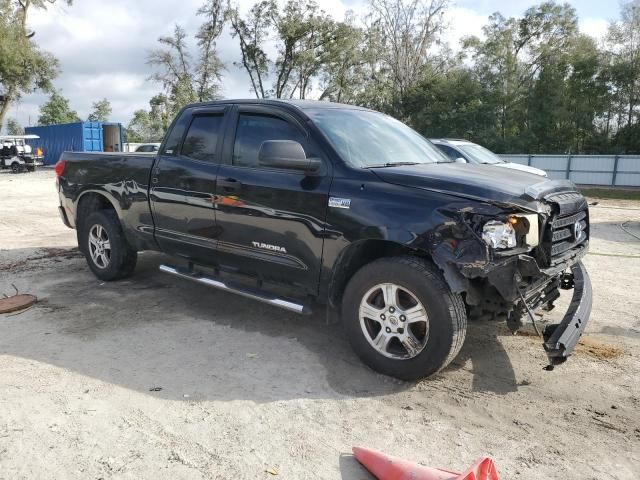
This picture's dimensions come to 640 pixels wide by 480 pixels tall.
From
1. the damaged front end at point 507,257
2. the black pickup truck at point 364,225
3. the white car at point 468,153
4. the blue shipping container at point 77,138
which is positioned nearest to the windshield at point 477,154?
the white car at point 468,153

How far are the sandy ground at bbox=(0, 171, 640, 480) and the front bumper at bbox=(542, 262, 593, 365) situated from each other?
1.27 ft

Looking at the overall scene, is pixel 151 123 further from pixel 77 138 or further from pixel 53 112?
pixel 77 138

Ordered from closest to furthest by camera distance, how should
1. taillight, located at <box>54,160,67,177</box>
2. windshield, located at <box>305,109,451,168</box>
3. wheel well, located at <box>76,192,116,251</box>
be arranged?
windshield, located at <box>305,109,451,168</box> → wheel well, located at <box>76,192,116,251</box> → taillight, located at <box>54,160,67,177</box>

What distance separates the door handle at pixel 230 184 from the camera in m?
4.36

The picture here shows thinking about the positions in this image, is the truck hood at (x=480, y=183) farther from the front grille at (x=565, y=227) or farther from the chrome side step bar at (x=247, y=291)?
the chrome side step bar at (x=247, y=291)

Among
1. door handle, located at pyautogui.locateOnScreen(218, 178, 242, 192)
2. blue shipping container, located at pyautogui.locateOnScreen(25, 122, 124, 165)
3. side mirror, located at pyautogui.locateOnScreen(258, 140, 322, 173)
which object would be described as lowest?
door handle, located at pyautogui.locateOnScreen(218, 178, 242, 192)

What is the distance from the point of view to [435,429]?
10.0 ft

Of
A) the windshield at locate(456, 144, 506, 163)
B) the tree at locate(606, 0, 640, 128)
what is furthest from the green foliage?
the windshield at locate(456, 144, 506, 163)

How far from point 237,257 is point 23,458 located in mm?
2184

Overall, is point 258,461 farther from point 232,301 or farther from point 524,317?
point 232,301

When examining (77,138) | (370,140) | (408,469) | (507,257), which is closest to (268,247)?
(370,140)

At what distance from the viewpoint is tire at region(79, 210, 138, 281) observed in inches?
224

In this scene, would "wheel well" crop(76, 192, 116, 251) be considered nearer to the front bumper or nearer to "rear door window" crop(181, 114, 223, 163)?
"rear door window" crop(181, 114, 223, 163)

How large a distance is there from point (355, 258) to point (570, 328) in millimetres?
1504
